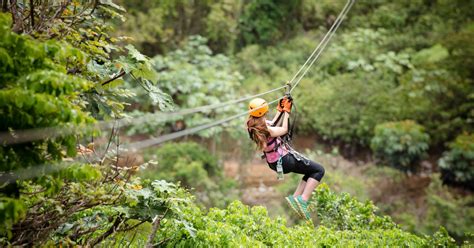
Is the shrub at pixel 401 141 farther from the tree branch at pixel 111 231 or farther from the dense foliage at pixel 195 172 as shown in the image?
the tree branch at pixel 111 231

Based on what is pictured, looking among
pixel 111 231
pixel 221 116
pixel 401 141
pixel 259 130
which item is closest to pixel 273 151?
pixel 259 130

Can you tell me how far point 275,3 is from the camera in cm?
1720

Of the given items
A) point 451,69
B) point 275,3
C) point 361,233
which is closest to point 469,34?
point 451,69

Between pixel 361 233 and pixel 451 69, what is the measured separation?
333 inches

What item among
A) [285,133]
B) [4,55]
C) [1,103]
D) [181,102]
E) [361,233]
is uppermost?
[4,55]

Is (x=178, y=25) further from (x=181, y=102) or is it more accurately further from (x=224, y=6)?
(x=181, y=102)

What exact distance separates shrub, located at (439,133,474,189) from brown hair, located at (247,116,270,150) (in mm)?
8159

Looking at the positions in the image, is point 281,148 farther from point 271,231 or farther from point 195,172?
point 195,172

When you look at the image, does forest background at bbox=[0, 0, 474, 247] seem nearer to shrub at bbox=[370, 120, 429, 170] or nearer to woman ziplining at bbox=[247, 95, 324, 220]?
shrub at bbox=[370, 120, 429, 170]

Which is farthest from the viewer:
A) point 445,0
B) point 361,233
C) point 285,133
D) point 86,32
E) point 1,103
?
point 445,0

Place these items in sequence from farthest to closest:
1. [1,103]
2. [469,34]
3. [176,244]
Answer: [469,34] → [176,244] → [1,103]

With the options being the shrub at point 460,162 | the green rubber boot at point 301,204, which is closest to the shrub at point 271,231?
the green rubber boot at point 301,204

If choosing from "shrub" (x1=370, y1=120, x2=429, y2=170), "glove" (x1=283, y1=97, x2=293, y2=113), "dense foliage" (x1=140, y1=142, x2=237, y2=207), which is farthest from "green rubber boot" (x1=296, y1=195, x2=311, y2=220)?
"shrub" (x1=370, y1=120, x2=429, y2=170)

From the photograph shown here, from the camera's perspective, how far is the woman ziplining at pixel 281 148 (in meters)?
5.23
